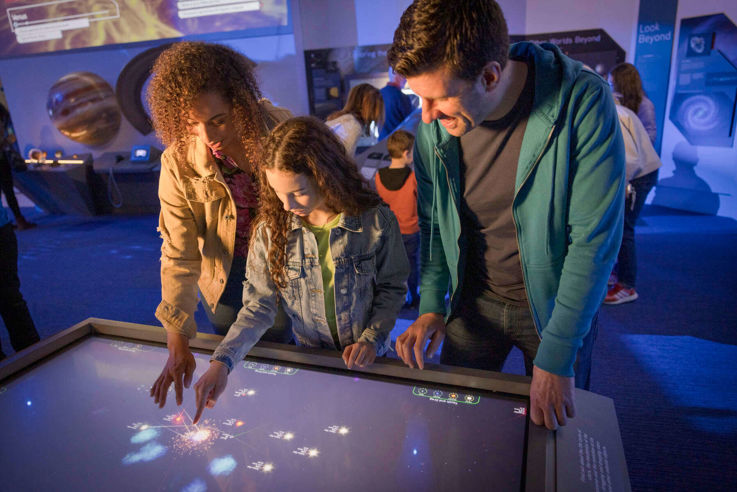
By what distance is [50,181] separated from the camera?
6.04 meters

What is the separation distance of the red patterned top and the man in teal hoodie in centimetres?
49

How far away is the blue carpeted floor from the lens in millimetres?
1780

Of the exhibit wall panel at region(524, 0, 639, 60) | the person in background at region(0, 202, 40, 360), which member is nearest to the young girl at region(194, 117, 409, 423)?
the person in background at region(0, 202, 40, 360)

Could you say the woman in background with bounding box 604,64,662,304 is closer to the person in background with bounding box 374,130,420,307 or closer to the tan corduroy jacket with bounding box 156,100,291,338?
the person in background with bounding box 374,130,420,307

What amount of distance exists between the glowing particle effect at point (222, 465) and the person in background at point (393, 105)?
3.34m

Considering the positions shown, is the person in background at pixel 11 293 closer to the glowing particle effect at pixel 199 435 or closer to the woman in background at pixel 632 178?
the glowing particle effect at pixel 199 435

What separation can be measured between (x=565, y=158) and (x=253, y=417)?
83 cm

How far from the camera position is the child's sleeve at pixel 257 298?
1146 millimetres

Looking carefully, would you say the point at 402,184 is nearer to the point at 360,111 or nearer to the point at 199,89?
the point at 360,111

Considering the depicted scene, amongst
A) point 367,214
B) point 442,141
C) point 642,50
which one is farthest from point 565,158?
point 642,50

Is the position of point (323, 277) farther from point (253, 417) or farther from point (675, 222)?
point (675, 222)

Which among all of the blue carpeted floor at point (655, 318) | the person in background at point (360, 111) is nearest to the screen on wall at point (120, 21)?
the blue carpeted floor at point (655, 318)

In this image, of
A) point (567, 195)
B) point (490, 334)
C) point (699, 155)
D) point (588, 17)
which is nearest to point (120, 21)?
point (588, 17)

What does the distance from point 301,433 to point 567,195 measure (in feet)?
2.36
